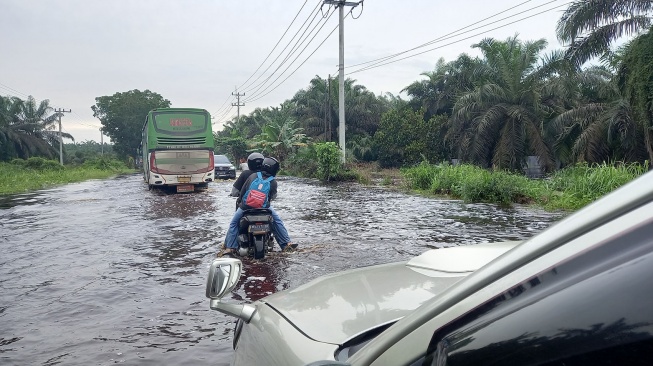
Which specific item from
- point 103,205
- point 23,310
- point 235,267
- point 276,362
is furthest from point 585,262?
point 103,205

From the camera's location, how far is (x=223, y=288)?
2.13m

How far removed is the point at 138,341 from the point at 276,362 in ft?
9.97

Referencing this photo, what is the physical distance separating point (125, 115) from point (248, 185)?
2327 inches

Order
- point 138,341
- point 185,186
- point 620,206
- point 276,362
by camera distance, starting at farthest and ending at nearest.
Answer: point 185,186
point 138,341
point 276,362
point 620,206

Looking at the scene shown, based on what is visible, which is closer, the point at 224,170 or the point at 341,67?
the point at 341,67

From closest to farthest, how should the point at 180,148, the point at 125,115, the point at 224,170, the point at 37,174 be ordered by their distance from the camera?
the point at 180,148 < the point at 224,170 < the point at 37,174 < the point at 125,115

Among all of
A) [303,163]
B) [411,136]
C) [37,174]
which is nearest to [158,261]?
[303,163]

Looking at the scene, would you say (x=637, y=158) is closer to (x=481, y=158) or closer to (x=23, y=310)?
(x=481, y=158)

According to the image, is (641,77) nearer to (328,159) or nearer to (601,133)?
(601,133)

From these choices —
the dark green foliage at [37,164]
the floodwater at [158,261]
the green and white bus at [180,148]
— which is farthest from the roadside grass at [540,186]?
the dark green foliage at [37,164]

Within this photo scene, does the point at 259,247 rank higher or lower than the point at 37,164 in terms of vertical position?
lower

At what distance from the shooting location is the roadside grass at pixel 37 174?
2561 centimetres

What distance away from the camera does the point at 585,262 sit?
775mm

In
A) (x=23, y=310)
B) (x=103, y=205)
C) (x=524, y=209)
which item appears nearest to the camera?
(x=23, y=310)
